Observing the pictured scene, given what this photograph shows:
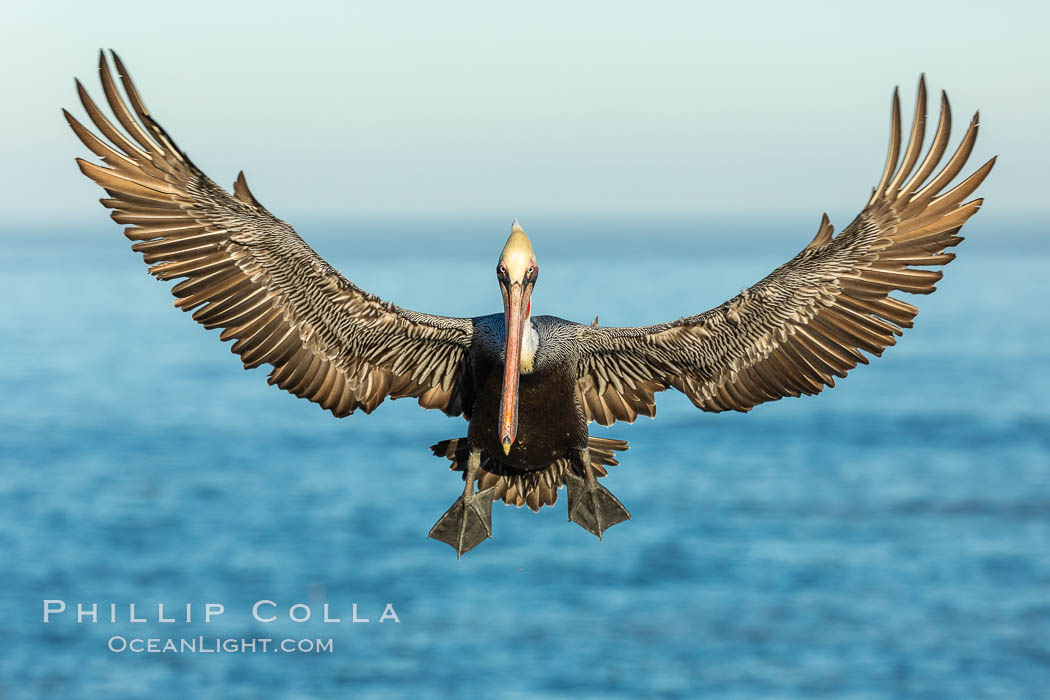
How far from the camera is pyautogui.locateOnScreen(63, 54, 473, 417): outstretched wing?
1020 cm

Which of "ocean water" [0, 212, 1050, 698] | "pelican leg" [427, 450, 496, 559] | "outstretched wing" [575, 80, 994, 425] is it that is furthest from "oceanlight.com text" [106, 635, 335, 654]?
"outstretched wing" [575, 80, 994, 425]

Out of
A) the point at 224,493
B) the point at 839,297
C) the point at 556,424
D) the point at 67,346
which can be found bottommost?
the point at 556,424

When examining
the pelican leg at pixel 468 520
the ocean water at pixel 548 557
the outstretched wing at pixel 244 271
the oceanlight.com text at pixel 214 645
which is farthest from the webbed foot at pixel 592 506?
the oceanlight.com text at pixel 214 645

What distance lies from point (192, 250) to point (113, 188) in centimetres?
71

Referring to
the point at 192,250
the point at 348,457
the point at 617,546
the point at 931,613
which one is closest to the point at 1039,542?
the point at 931,613

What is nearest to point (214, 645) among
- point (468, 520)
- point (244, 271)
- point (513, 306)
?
point (468, 520)

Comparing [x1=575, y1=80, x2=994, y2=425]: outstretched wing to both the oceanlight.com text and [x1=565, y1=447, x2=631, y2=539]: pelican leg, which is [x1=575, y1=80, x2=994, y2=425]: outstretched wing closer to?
[x1=565, y1=447, x2=631, y2=539]: pelican leg

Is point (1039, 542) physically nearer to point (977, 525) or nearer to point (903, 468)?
point (977, 525)

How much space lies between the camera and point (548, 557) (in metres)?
66.4

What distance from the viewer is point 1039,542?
66.5m

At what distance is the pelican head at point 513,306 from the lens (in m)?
9.48

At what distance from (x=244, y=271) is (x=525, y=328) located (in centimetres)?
216

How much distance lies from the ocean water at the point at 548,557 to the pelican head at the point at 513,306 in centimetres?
3486

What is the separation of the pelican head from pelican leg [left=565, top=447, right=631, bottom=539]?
165cm
